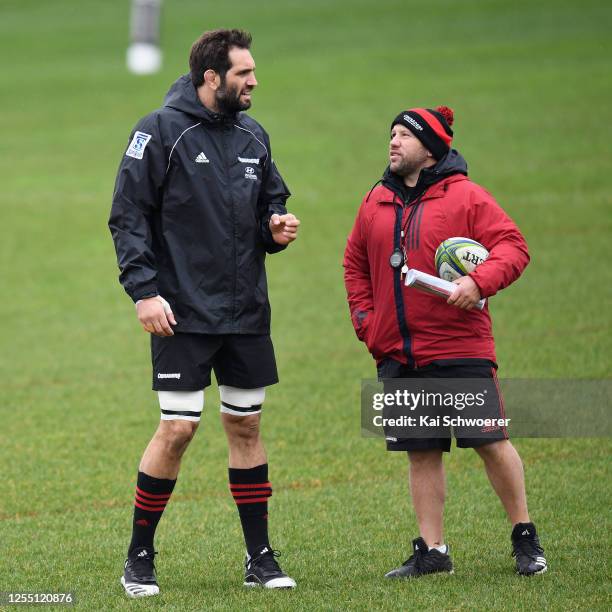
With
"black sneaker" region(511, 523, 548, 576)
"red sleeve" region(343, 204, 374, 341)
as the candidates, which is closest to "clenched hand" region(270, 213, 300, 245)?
"red sleeve" region(343, 204, 374, 341)

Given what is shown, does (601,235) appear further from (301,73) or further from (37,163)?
(301,73)

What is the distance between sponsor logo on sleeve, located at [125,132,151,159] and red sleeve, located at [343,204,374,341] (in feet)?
3.48

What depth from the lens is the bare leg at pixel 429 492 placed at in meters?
5.79

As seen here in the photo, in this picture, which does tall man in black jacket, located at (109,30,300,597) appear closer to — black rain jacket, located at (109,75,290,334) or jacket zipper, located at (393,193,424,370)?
black rain jacket, located at (109,75,290,334)

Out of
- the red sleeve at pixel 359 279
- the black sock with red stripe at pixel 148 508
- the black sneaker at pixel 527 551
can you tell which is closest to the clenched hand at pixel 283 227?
the red sleeve at pixel 359 279

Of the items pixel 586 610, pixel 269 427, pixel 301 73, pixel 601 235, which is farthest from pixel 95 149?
pixel 586 610

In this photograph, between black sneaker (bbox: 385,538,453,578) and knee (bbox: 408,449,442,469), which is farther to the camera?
knee (bbox: 408,449,442,469)

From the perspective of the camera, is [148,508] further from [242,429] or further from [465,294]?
[465,294]

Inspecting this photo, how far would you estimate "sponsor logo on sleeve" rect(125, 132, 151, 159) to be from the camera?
18.0 ft

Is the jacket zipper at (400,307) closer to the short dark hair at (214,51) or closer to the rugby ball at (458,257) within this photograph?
the rugby ball at (458,257)

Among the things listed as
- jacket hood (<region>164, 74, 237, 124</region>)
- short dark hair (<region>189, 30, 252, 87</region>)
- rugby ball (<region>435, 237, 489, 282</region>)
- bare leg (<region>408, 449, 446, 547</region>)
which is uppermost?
short dark hair (<region>189, 30, 252, 87</region>)

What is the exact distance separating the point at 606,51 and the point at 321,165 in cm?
1116

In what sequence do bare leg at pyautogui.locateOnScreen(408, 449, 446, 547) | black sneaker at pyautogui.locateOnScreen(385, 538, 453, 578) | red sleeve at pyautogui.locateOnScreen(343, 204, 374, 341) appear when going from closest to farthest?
black sneaker at pyautogui.locateOnScreen(385, 538, 453, 578), bare leg at pyautogui.locateOnScreen(408, 449, 446, 547), red sleeve at pyautogui.locateOnScreen(343, 204, 374, 341)

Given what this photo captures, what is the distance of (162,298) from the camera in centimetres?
545
